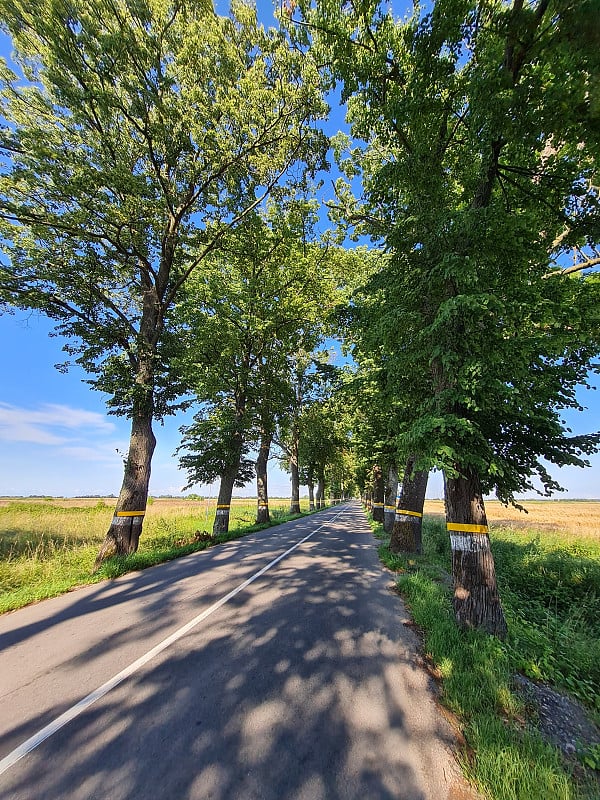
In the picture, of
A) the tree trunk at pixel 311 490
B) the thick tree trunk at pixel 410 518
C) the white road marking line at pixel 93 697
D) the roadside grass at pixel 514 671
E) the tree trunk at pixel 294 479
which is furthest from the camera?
the tree trunk at pixel 311 490

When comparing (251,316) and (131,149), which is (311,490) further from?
(131,149)

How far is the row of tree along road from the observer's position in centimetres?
434

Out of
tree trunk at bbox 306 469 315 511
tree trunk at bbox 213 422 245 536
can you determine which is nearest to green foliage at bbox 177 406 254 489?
tree trunk at bbox 213 422 245 536

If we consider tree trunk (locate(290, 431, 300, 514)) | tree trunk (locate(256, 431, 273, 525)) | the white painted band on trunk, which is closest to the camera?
the white painted band on trunk

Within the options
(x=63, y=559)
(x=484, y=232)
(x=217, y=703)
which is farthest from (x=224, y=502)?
(x=484, y=232)

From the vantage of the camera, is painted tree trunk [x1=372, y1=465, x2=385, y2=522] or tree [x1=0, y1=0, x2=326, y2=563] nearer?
tree [x1=0, y1=0, x2=326, y2=563]

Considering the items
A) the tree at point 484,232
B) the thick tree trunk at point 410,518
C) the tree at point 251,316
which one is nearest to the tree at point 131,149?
the tree at point 251,316

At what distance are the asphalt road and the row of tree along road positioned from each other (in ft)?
6.58

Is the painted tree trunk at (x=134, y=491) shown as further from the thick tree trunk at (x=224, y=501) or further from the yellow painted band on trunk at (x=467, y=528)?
the yellow painted band on trunk at (x=467, y=528)

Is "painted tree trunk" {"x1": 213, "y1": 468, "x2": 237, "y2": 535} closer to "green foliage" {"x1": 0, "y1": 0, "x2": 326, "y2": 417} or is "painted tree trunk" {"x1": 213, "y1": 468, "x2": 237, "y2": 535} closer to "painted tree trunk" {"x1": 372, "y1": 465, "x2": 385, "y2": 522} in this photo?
"green foliage" {"x1": 0, "y1": 0, "x2": 326, "y2": 417}

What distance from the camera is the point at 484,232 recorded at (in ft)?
15.2

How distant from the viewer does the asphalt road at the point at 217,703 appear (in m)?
2.26

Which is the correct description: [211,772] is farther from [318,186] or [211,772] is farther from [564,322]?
[318,186]

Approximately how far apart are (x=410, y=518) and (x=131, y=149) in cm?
1397
